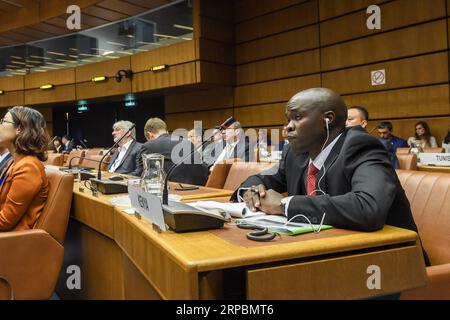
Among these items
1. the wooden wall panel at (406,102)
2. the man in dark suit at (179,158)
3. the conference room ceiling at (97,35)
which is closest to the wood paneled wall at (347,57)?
the wooden wall panel at (406,102)

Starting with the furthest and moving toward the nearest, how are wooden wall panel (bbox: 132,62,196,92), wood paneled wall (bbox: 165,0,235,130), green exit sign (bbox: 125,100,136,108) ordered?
green exit sign (bbox: 125,100,136,108)
wooden wall panel (bbox: 132,62,196,92)
wood paneled wall (bbox: 165,0,235,130)

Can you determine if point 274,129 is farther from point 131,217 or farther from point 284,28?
point 131,217

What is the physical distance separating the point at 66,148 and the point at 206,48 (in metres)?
4.44

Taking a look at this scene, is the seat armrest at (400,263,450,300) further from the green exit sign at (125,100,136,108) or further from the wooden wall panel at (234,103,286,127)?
the green exit sign at (125,100,136,108)

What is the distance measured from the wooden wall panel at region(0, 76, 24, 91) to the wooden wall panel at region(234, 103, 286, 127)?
21.7ft

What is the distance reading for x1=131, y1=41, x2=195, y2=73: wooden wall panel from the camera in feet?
28.8

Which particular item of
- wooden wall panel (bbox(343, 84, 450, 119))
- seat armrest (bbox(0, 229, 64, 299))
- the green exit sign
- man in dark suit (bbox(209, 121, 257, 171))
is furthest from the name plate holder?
the green exit sign

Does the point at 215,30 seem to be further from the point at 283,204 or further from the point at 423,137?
the point at 283,204

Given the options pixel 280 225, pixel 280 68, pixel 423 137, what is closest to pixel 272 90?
pixel 280 68

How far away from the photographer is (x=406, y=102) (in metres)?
6.76

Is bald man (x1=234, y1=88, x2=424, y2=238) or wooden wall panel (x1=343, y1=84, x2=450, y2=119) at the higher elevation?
wooden wall panel (x1=343, y1=84, x2=450, y2=119)

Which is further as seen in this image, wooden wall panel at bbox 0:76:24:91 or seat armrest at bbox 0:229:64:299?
wooden wall panel at bbox 0:76:24:91

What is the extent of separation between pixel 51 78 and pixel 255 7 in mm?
5943

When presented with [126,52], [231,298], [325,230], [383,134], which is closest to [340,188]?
[325,230]
